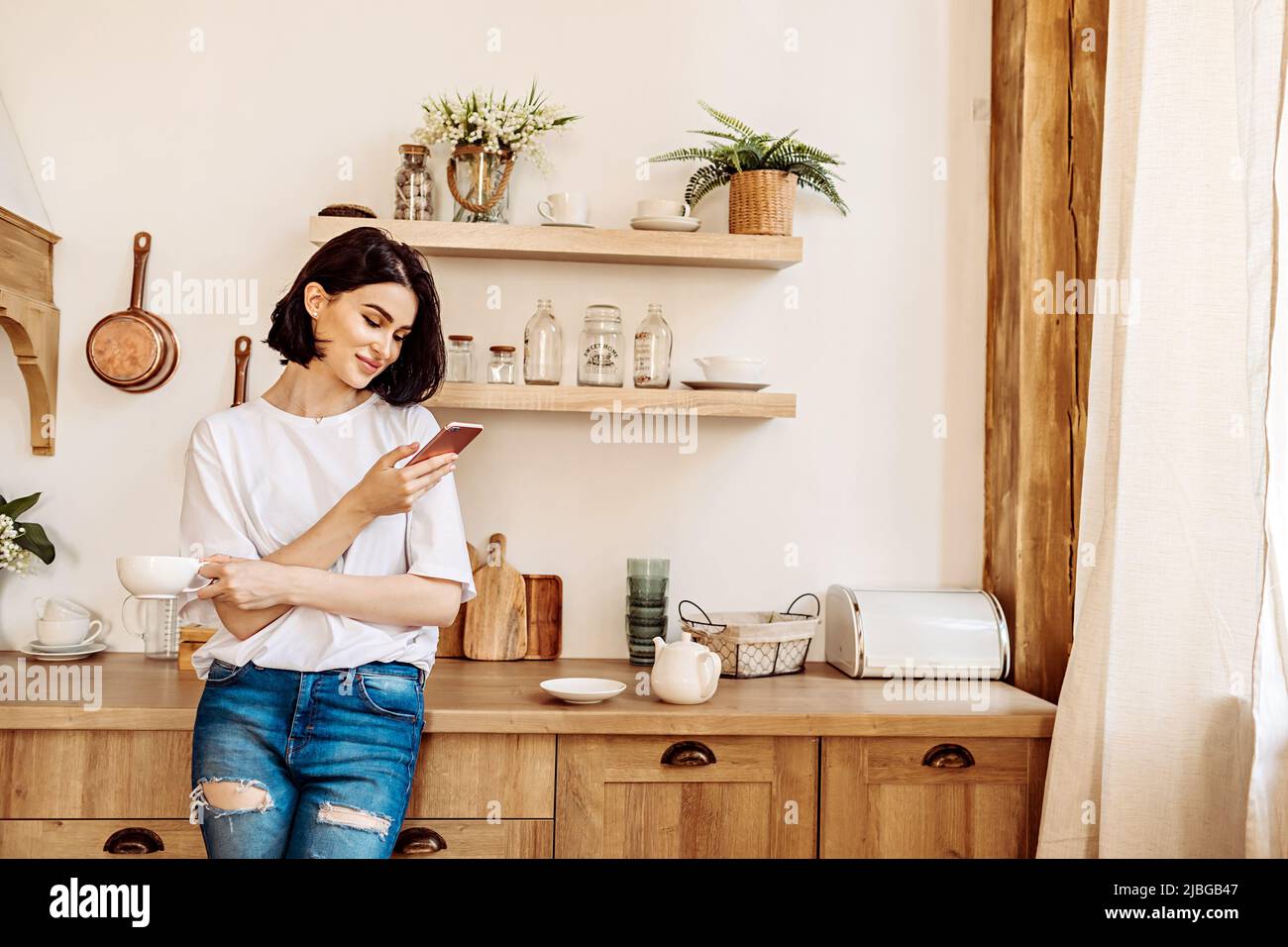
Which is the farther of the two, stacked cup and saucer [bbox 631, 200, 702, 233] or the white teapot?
stacked cup and saucer [bbox 631, 200, 702, 233]

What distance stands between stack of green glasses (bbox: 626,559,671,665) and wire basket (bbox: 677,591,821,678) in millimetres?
69

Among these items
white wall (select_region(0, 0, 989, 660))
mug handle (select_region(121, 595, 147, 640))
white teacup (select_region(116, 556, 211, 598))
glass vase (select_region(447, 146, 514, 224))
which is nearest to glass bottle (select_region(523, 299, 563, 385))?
white wall (select_region(0, 0, 989, 660))

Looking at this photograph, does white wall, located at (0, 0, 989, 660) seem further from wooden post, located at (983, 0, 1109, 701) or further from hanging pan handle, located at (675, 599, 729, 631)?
wooden post, located at (983, 0, 1109, 701)

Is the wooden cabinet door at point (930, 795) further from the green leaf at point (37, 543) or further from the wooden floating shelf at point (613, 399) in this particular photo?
the green leaf at point (37, 543)

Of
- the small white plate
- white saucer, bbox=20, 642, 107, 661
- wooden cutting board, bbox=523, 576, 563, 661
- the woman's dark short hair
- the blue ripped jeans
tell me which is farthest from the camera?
wooden cutting board, bbox=523, 576, 563, 661

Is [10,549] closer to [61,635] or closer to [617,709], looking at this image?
[61,635]

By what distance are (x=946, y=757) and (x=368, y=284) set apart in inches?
55.2

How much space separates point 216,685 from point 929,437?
1.75 meters

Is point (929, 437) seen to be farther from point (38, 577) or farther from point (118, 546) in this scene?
point (38, 577)

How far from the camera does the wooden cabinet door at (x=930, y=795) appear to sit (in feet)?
6.33

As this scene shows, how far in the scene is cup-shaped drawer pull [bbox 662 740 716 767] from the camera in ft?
6.21

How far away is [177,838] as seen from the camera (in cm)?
182

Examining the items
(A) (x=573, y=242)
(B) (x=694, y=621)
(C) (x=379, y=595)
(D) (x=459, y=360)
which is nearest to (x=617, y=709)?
(B) (x=694, y=621)

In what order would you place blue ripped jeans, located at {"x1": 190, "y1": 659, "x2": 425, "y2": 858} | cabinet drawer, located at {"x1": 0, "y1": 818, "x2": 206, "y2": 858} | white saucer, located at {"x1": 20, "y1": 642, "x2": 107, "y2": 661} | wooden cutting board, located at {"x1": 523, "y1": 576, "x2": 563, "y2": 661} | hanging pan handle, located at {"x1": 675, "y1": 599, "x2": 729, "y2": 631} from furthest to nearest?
1. wooden cutting board, located at {"x1": 523, "y1": 576, "x2": 563, "y2": 661}
2. hanging pan handle, located at {"x1": 675, "y1": 599, "x2": 729, "y2": 631}
3. white saucer, located at {"x1": 20, "y1": 642, "x2": 107, "y2": 661}
4. cabinet drawer, located at {"x1": 0, "y1": 818, "x2": 206, "y2": 858}
5. blue ripped jeans, located at {"x1": 190, "y1": 659, "x2": 425, "y2": 858}
